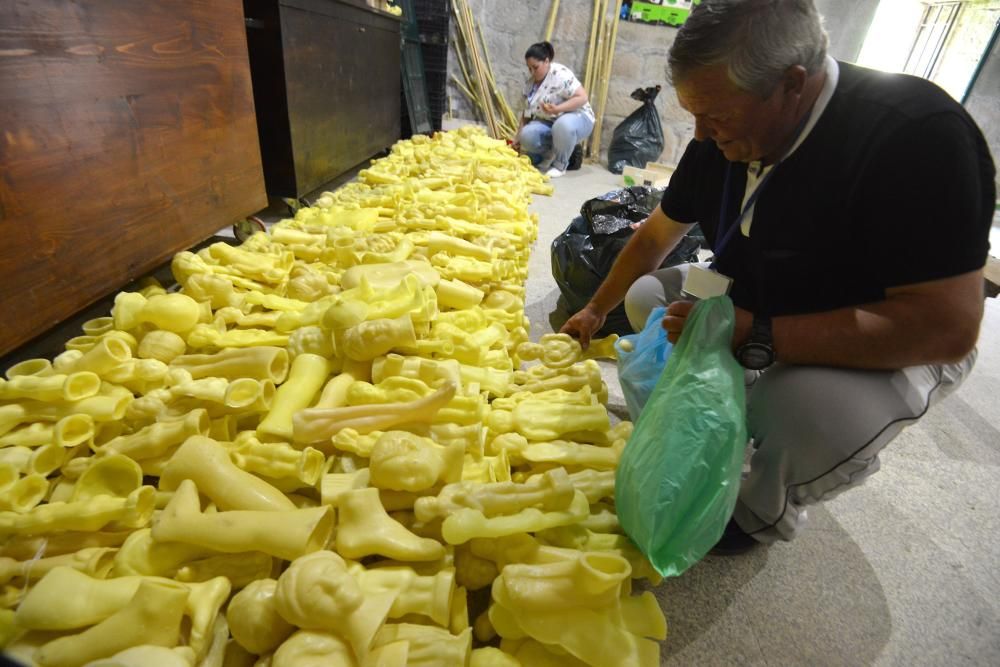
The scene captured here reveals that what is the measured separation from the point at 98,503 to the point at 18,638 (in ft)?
0.72

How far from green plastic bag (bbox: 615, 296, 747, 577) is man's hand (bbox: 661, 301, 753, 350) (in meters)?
0.13

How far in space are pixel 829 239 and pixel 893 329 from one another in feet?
0.82

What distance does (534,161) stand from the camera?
19.4 feet

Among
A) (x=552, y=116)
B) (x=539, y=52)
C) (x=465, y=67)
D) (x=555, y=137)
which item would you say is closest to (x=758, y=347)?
(x=555, y=137)

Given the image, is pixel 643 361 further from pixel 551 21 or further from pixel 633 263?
pixel 551 21

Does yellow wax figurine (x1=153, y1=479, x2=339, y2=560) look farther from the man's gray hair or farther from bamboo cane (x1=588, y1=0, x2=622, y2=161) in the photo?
bamboo cane (x1=588, y1=0, x2=622, y2=161)

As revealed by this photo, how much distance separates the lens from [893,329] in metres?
1.01

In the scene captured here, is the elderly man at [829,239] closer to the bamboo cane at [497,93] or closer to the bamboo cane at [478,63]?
the bamboo cane at [478,63]

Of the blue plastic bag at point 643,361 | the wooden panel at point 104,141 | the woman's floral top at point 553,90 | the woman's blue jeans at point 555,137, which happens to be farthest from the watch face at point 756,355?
the woman's floral top at point 553,90

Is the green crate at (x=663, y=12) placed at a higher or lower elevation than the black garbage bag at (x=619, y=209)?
higher

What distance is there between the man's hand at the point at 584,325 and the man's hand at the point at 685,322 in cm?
53

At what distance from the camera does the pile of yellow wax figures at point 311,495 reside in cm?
80

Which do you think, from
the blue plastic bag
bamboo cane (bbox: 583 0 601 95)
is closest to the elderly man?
the blue plastic bag

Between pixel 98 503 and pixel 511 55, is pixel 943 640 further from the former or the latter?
pixel 511 55
